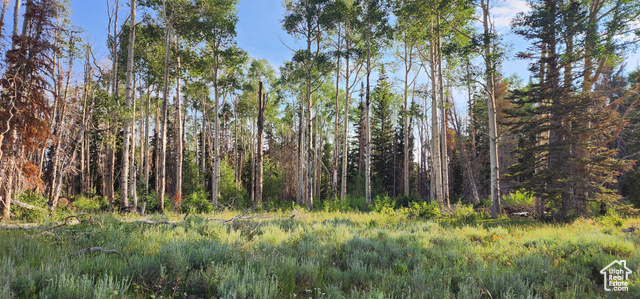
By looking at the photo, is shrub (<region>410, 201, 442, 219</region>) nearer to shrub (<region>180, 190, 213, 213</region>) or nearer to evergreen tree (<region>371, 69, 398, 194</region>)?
shrub (<region>180, 190, 213, 213</region>)

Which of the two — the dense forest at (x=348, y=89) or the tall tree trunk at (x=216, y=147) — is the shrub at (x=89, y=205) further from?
the tall tree trunk at (x=216, y=147)

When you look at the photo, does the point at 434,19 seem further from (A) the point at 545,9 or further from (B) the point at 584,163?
(B) the point at 584,163

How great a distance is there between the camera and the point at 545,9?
11688mm

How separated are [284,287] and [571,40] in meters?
15.1

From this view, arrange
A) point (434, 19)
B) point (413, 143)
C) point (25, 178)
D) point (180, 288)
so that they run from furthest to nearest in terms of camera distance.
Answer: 1. point (413, 143)
2. point (434, 19)
3. point (25, 178)
4. point (180, 288)

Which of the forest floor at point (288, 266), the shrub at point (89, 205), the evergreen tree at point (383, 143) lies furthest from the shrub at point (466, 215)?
the evergreen tree at point (383, 143)

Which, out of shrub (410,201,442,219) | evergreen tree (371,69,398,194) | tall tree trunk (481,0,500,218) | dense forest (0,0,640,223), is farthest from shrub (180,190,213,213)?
evergreen tree (371,69,398,194)

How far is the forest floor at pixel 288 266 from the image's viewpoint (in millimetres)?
3289

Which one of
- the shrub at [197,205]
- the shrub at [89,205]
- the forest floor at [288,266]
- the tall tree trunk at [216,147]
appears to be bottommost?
the shrub at [89,205]

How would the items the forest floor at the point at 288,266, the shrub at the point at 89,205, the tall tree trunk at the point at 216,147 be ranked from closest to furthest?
the forest floor at the point at 288,266 < the shrub at the point at 89,205 < the tall tree trunk at the point at 216,147

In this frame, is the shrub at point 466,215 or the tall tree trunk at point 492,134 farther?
the tall tree trunk at point 492,134

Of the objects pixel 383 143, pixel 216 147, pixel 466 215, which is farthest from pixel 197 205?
pixel 383 143

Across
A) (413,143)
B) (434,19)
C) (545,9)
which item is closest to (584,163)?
(545,9)

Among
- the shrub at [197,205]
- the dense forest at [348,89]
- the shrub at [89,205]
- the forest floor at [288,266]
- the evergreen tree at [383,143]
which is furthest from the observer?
the evergreen tree at [383,143]
